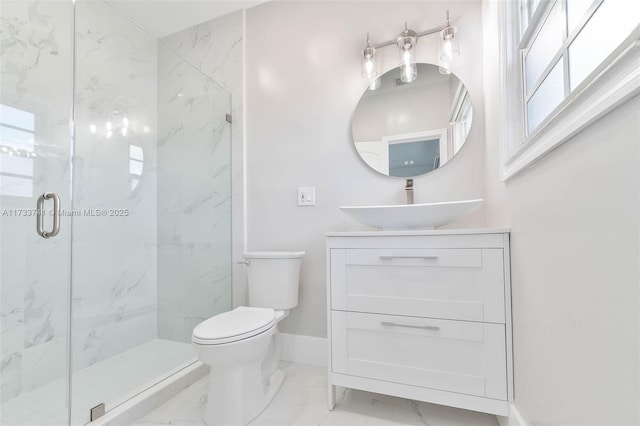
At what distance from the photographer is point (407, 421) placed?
1.25m

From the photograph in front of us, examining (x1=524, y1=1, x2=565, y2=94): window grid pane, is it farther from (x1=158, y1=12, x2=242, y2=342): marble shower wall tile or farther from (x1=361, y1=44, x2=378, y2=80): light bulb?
(x1=158, y1=12, x2=242, y2=342): marble shower wall tile

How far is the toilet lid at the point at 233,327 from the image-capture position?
45.3 inches

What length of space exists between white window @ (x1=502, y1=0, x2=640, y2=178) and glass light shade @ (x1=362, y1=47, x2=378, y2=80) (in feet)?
2.31

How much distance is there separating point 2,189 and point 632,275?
7.20 feet

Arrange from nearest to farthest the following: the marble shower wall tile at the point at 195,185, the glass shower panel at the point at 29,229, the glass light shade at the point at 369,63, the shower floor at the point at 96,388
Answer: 1. the shower floor at the point at 96,388
2. the glass shower panel at the point at 29,229
3. the glass light shade at the point at 369,63
4. the marble shower wall tile at the point at 195,185

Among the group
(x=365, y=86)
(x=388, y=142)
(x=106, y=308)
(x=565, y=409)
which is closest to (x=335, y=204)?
(x=388, y=142)

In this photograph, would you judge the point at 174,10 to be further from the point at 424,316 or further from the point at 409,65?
the point at 424,316

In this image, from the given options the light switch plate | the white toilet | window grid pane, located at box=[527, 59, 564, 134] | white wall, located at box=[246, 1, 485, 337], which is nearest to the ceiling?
white wall, located at box=[246, 1, 485, 337]

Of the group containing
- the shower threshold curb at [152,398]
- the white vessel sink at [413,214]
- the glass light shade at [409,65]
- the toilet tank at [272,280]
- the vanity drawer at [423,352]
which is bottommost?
the shower threshold curb at [152,398]

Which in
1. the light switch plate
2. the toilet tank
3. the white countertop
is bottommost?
the toilet tank

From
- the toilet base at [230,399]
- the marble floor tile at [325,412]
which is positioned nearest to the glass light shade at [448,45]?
the marble floor tile at [325,412]

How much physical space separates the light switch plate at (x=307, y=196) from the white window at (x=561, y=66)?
3.43ft

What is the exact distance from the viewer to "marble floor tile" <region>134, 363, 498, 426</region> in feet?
4.09

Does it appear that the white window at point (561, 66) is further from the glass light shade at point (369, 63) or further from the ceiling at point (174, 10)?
the ceiling at point (174, 10)
